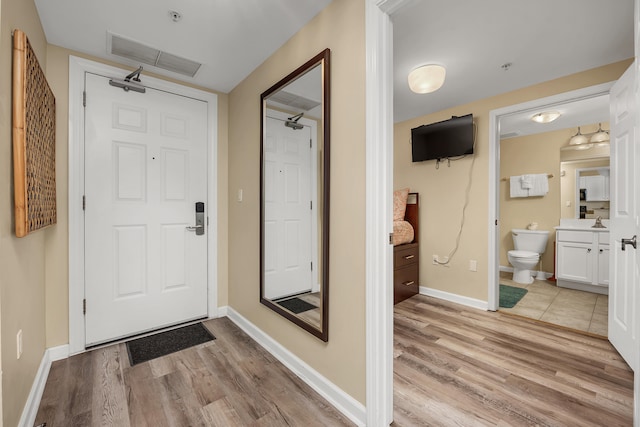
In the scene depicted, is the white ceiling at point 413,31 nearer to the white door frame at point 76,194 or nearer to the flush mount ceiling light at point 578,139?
the white door frame at point 76,194

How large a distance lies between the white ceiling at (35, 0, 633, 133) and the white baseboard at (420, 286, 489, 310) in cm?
229

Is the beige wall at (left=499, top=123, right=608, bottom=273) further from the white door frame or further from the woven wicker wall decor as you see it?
the woven wicker wall decor

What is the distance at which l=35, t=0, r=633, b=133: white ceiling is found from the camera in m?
1.67

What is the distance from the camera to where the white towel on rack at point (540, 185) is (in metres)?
4.33

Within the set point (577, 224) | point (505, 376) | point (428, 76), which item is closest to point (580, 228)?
point (577, 224)

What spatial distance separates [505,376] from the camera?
1817mm

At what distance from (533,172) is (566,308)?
2.34m

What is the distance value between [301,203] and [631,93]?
2.27m

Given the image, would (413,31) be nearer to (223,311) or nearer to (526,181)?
(223,311)

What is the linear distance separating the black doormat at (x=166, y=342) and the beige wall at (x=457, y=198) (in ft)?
8.76

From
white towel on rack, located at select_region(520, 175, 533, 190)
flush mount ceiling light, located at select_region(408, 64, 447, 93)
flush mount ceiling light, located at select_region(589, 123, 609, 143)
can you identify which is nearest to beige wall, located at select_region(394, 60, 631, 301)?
flush mount ceiling light, located at select_region(408, 64, 447, 93)

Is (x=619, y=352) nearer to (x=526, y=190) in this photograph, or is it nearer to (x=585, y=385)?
(x=585, y=385)

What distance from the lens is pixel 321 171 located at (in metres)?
1.72

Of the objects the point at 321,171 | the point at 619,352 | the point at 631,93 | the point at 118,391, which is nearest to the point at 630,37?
the point at 631,93
